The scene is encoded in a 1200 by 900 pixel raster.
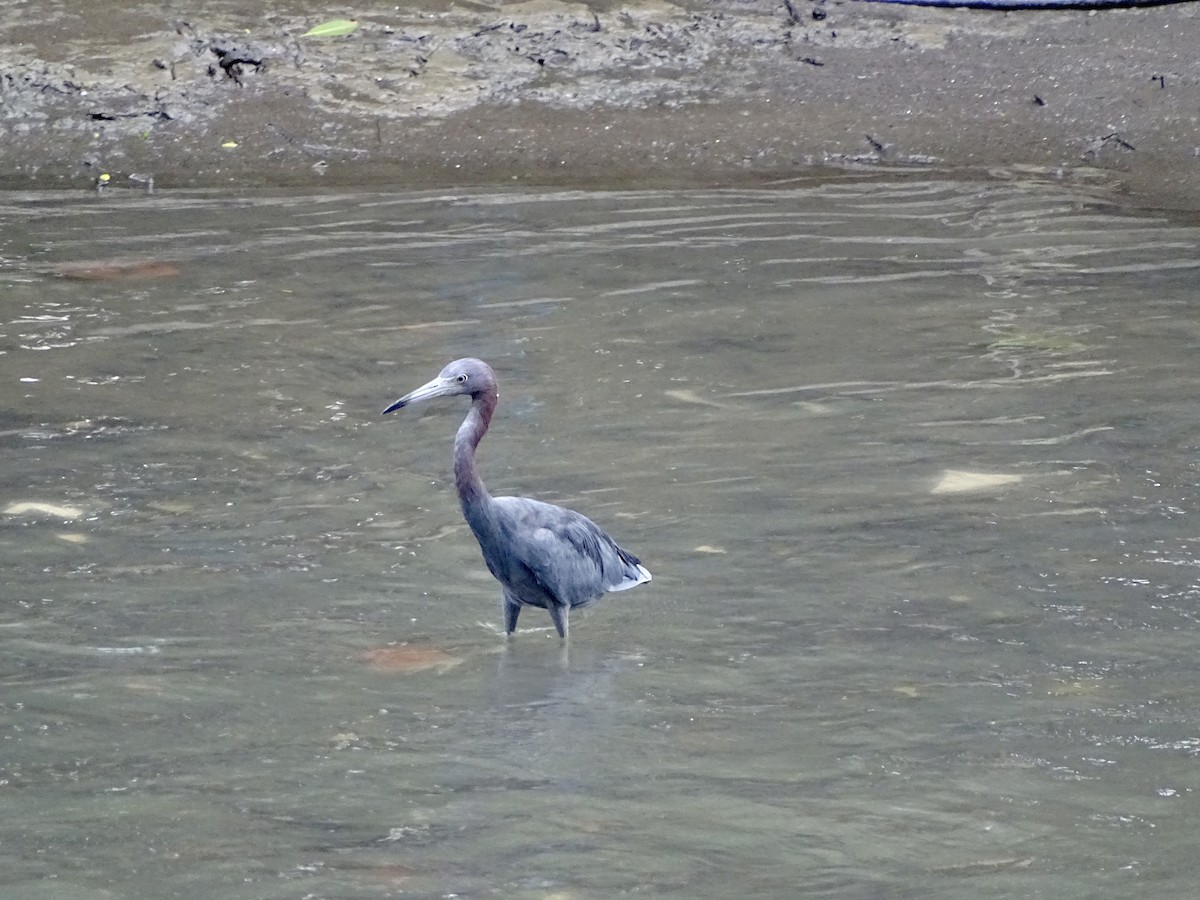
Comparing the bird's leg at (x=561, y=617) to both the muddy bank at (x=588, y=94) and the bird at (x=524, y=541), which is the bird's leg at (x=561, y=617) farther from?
the muddy bank at (x=588, y=94)

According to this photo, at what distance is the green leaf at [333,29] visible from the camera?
11.2 metres

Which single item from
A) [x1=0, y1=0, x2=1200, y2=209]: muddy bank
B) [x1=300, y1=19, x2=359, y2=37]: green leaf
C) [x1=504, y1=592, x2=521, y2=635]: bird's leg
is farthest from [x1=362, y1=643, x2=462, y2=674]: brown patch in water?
[x1=300, y1=19, x2=359, y2=37]: green leaf

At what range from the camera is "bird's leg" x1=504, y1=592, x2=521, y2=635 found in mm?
5359

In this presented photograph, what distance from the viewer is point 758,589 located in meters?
5.45

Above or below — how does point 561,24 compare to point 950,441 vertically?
above

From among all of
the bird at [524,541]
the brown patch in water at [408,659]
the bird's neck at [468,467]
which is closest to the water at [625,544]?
the brown patch in water at [408,659]

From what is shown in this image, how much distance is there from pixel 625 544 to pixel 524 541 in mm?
691

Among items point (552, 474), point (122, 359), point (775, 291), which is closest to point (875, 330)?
point (775, 291)

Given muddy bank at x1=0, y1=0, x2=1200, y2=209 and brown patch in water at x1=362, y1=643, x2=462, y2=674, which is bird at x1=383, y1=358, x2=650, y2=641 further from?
muddy bank at x1=0, y1=0, x2=1200, y2=209

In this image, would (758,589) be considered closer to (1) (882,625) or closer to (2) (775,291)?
(1) (882,625)

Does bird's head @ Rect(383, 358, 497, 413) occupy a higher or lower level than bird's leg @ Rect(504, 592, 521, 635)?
Answer: higher

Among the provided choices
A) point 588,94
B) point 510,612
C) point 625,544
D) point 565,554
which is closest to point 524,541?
point 565,554

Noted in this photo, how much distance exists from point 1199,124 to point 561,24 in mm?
4095

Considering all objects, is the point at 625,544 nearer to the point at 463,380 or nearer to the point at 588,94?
the point at 463,380
